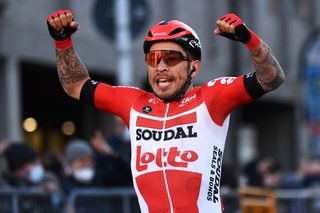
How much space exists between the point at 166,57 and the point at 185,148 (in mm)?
564

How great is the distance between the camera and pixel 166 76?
5883 millimetres

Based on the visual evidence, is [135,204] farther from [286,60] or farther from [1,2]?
[286,60]

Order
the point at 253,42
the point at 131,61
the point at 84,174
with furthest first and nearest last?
1. the point at 131,61
2. the point at 84,174
3. the point at 253,42

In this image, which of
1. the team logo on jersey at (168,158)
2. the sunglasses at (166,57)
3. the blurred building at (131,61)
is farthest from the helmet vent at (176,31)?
the blurred building at (131,61)

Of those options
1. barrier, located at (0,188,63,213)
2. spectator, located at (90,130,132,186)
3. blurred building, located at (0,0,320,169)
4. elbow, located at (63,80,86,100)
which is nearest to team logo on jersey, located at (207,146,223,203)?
elbow, located at (63,80,86,100)

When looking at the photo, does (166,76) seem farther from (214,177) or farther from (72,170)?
(72,170)

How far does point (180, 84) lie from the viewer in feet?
19.5

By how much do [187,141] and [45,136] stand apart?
17385 millimetres

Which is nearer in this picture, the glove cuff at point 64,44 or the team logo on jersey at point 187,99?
the team logo on jersey at point 187,99

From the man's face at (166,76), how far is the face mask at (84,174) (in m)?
5.06

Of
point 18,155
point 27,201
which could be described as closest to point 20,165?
point 18,155

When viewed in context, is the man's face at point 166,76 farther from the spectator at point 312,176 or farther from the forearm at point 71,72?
the spectator at point 312,176

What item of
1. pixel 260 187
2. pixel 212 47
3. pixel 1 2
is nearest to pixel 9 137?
pixel 1 2

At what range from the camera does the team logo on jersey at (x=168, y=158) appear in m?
5.81
